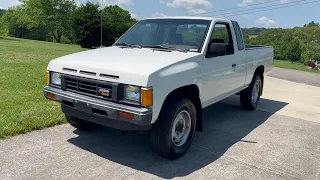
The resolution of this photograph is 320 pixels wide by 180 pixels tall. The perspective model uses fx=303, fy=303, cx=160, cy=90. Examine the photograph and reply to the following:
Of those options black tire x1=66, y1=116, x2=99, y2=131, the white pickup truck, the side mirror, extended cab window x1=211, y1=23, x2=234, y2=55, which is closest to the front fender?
the white pickup truck

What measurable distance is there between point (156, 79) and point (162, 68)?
8.0 inches

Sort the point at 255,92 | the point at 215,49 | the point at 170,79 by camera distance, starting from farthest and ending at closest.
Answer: the point at 255,92 < the point at 215,49 < the point at 170,79

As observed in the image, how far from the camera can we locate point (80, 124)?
492 cm

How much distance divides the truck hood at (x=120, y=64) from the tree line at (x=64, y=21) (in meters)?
32.7

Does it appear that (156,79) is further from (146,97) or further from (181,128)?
(181,128)

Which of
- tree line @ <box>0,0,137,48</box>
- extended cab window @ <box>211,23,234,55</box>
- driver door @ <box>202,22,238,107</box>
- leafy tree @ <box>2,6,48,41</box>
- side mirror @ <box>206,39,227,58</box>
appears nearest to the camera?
side mirror @ <box>206,39,227,58</box>

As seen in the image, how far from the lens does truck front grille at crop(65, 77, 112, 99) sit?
3.70 meters

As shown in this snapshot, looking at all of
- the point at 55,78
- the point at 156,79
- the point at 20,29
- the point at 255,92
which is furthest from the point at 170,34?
the point at 20,29

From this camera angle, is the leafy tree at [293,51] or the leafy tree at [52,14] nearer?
the leafy tree at [52,14]

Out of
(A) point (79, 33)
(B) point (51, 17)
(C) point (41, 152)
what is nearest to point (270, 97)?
(C) point (41, 152)

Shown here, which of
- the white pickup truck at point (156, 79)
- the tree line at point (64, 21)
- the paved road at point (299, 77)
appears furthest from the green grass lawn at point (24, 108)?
the tree line at point (64, 21)

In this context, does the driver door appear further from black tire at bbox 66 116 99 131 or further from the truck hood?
black tire at bbox 66 116 99 131

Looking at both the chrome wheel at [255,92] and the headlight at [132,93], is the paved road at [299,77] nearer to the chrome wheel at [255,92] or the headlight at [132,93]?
the chrome wheel at [255,92]

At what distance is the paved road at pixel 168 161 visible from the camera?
3715 mm
